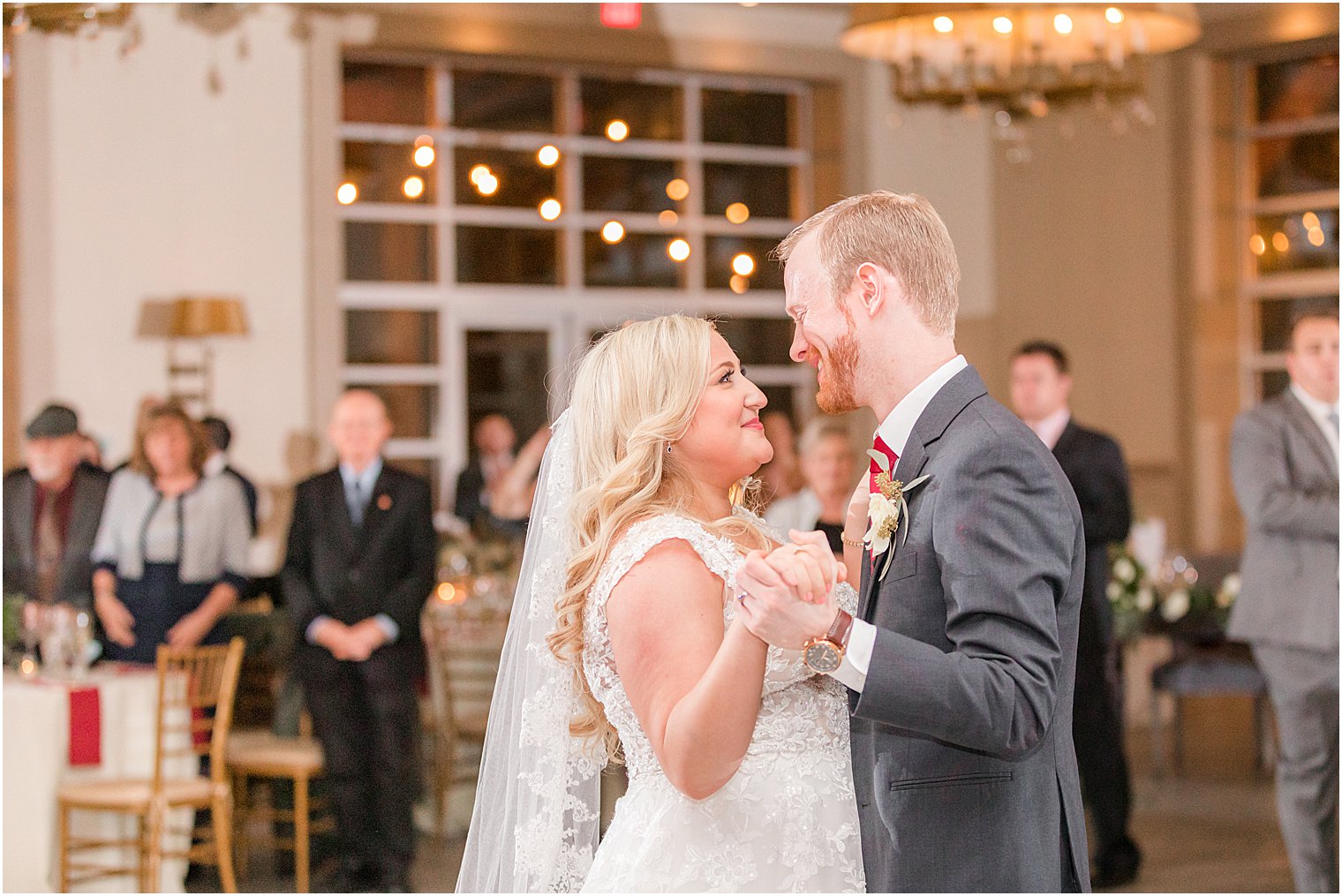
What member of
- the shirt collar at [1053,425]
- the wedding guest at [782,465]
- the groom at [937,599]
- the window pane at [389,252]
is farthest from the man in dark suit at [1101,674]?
the window pane at [389,252]

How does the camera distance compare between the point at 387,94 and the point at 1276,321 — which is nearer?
the point at 1276,321

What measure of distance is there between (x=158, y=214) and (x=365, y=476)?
14.0 ft

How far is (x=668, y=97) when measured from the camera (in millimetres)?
10578

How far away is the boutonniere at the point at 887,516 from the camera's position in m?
1.95

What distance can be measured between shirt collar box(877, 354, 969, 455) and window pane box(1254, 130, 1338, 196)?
325 inches

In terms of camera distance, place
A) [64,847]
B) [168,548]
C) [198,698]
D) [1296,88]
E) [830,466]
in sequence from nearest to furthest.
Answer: [830,466] → [64,847] → [198,698] → [168,548] → [1296,88]

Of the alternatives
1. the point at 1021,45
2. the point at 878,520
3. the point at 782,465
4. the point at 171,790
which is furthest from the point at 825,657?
the point at 782,465

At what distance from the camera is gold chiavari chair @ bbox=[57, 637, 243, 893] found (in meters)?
4.94

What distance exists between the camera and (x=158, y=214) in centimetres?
909

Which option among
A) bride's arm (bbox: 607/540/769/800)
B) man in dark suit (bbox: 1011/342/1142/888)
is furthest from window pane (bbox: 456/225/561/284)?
bride's arm (bbox: 607/540/769/800)

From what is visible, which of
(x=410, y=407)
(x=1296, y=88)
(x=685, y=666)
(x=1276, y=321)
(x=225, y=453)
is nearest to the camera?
(x=685, y=666)

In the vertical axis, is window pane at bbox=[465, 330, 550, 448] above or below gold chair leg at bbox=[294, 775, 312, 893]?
above

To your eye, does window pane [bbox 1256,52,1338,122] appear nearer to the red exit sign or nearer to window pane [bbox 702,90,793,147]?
window pane [bbox 702,90,793,147]

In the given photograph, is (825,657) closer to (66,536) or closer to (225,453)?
(66,536)
